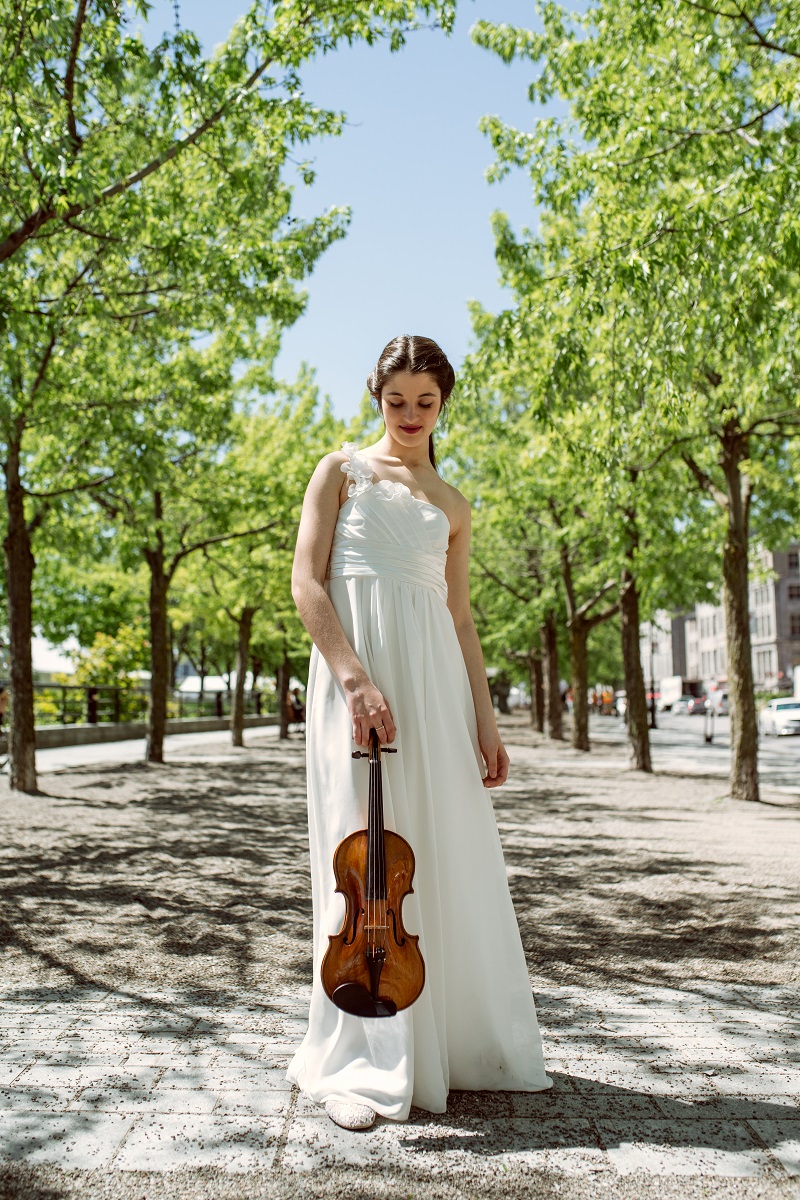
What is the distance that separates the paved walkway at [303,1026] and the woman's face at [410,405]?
205 cm

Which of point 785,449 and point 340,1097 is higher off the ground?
point 785,449

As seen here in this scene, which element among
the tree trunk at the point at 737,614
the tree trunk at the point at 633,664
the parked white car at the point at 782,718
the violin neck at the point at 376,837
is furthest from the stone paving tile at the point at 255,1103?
the parked white car at the point at 782,718

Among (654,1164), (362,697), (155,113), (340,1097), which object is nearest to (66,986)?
(340,1097)

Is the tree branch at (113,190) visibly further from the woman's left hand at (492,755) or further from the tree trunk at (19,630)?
the woman's left hand at (492,755)

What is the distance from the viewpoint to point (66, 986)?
460cm

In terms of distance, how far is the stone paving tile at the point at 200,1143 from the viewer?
2.66 m

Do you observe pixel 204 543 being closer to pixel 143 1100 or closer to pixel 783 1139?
pixel 143 1100

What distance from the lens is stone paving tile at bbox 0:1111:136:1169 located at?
8.82 feet

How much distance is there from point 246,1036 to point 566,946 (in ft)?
7.56

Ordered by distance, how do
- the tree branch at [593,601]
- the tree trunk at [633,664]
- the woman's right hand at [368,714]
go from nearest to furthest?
the woman's right hand at [368,714]
the tree trunk at [633,664]
the tree branch at [593,601]

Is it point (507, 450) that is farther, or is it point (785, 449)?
point (507, 450)

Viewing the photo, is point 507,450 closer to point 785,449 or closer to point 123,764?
point 785,449

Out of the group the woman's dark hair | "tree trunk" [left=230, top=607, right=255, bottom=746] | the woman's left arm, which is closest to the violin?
the woman's left arm

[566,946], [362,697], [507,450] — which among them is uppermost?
[507,450]
